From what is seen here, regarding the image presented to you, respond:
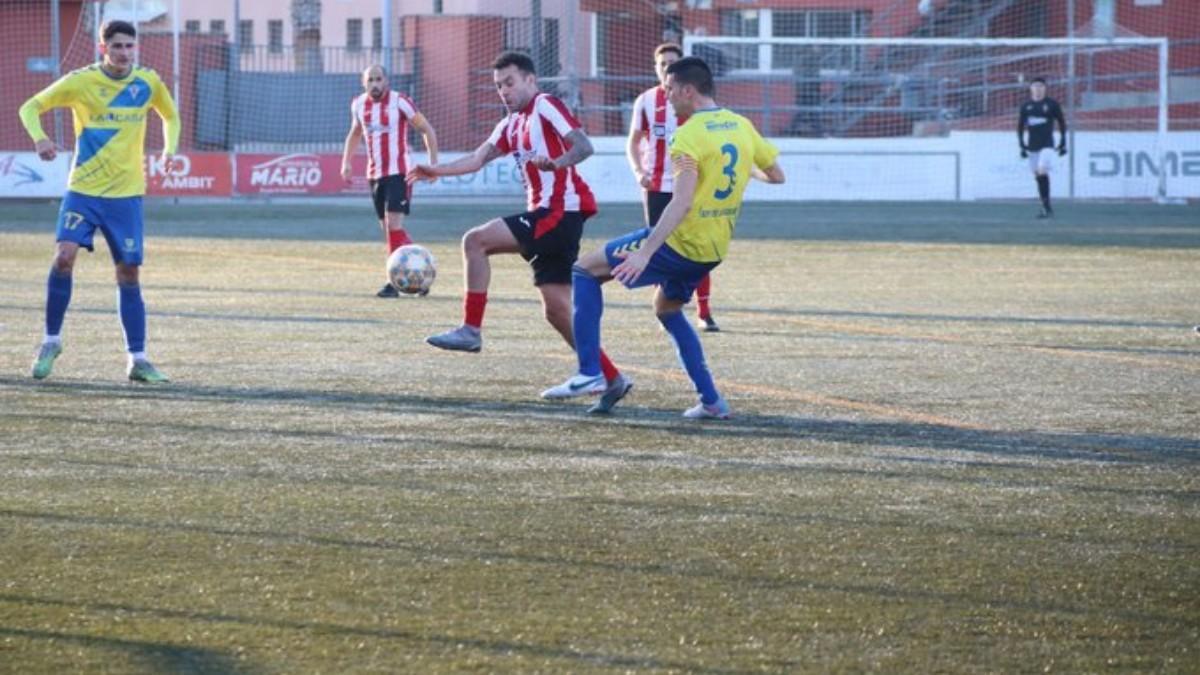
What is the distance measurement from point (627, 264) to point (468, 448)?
1.22m

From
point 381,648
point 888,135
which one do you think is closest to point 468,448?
point 381,648

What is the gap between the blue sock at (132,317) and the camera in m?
10.9

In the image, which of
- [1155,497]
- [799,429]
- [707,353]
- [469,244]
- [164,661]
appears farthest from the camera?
[707,353]

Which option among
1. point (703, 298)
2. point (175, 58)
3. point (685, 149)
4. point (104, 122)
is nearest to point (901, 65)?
point (175, 58)

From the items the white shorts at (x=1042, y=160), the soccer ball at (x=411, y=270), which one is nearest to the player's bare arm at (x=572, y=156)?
the soccer ball at (x=411, y=270)

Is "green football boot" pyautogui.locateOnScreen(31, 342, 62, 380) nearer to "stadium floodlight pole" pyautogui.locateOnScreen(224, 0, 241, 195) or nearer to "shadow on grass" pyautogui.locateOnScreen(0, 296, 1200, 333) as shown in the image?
"shadow on grass" pyautogui.locateOnScreen(0, 296, 1200, 333)

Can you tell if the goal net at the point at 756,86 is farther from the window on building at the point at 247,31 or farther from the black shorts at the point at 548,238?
the black shorts at the point at 548,238

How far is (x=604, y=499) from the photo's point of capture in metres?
7.24

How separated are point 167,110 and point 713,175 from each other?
12.0 ft

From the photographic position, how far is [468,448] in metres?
8.45

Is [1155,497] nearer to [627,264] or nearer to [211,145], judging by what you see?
[627,264]

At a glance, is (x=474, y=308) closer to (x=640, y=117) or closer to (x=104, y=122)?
(x=104, y=122)

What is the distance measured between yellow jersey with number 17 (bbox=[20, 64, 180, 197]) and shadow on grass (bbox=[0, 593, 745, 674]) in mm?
5704

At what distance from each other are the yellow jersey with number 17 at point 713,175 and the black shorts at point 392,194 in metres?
8.68
